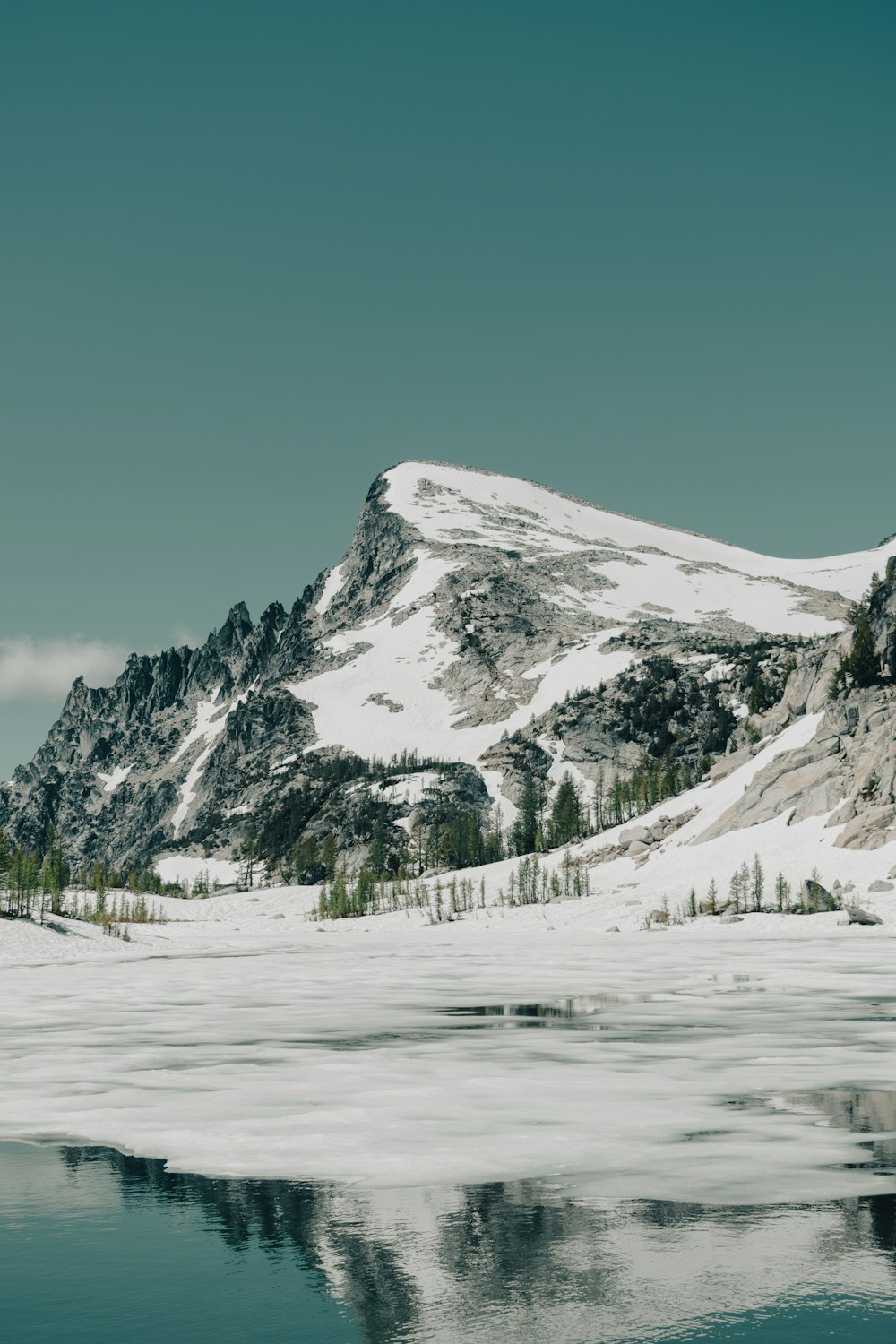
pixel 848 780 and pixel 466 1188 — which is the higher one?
pixel 848 780

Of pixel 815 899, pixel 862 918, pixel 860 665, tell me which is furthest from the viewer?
pixel 860 665

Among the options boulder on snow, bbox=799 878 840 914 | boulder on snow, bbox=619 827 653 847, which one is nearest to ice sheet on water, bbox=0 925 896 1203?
boulder on snow, bbox=799 878 840 914

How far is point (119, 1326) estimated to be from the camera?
10.3 meters

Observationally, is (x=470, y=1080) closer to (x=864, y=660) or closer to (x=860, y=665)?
(x=860, y=665)

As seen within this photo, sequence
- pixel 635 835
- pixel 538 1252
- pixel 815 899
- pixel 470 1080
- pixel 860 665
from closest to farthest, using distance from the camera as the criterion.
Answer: pixel 538 1252 → pixel 470 1080 → pixel 815 899 → pixel 860 665 → pixel 635 835

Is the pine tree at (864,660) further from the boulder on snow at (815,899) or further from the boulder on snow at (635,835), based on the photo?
the boulder on snow at (815,899)

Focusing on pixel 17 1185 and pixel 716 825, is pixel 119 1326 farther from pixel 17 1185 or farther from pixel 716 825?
pixel 716 825

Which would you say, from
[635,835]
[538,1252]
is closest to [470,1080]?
[538,1252]

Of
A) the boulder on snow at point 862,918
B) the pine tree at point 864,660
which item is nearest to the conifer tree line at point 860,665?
the pine tree at point 864,660

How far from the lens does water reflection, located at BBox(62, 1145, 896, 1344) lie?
10.3m

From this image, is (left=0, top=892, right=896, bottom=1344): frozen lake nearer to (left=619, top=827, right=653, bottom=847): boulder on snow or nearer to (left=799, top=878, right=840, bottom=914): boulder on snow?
(left=799, top=878, right=840, bottom=914): boulder on snow

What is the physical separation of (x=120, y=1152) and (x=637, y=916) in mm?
109797

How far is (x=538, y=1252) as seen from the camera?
1217 centimetres

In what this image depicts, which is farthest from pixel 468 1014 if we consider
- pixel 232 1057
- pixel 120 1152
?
pixel 120 1152
